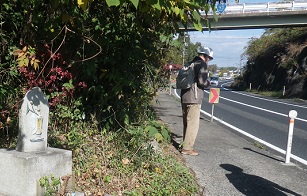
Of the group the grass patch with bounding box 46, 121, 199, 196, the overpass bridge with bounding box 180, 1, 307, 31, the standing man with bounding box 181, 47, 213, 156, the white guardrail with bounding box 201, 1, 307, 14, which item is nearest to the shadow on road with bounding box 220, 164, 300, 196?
the grass patch with bounding box 46, 121, 199, 196

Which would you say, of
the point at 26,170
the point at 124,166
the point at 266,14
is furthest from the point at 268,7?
the point at 26,170

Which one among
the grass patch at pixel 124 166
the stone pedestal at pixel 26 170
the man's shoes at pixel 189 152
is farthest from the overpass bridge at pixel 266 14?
the stone pedestal at pixel 26 170

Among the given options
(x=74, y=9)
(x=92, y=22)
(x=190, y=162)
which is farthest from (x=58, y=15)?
(x=190, y=162)

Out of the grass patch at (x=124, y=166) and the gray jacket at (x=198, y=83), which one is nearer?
the grass patch at (x=124, y=166)

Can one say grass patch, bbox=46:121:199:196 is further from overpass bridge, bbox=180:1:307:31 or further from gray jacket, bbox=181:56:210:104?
overpass bridge, bbox=180:1:307:31

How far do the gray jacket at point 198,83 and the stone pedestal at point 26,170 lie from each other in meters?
2.91

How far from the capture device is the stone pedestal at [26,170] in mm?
3184

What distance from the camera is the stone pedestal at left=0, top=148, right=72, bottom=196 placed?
10.4 feet

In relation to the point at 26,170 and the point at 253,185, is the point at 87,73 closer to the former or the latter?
the point at 26,170

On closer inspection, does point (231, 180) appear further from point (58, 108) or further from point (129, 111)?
point (58, 108)

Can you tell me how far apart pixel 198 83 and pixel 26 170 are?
3.40 metres

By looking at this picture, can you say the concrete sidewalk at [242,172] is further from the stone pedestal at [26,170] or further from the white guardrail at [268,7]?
the white guardrail at [268,7]

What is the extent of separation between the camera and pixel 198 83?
5754 millimetres

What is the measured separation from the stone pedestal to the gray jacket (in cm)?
291
